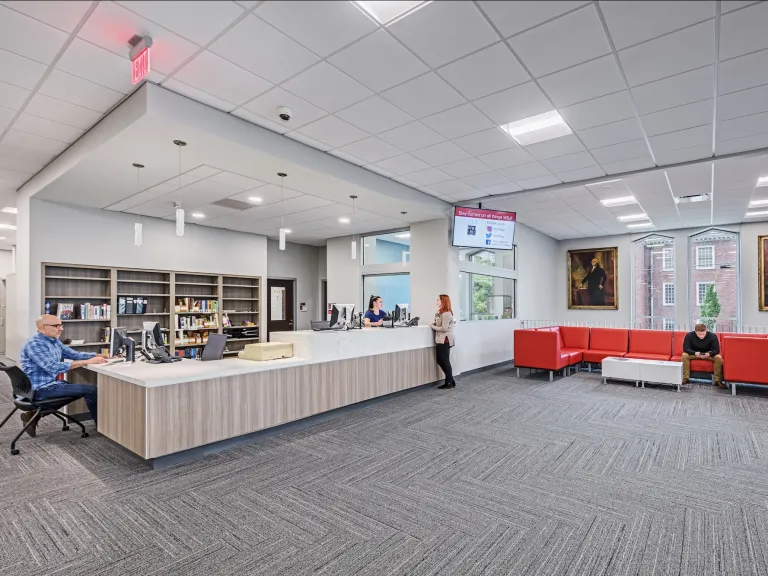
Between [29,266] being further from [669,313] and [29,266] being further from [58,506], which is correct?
[669,313]

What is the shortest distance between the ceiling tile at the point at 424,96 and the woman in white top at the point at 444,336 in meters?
3.74

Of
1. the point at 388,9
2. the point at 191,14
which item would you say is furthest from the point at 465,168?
the point at 191,14

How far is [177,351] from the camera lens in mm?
8688

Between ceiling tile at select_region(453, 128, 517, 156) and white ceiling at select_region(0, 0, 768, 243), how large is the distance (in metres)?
0.03

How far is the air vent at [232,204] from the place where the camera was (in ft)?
22.7

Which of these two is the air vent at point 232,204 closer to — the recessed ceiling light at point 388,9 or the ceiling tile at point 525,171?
the ceiling tile at point 525,171

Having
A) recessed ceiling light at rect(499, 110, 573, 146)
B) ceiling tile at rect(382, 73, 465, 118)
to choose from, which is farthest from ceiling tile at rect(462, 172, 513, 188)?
ceiling tile at rect(382, 73, 465, 118)

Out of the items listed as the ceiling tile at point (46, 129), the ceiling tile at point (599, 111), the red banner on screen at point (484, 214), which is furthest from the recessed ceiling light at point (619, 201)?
the ceiling tile at point (46, 129)

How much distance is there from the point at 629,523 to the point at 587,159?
4426 millimetres

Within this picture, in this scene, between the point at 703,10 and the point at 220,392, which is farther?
the point at 220,392

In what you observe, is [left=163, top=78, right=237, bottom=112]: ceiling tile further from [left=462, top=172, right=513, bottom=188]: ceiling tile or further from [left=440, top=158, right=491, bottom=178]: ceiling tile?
[left=462, top=172, right=513, bottom=188]: ceiling tile

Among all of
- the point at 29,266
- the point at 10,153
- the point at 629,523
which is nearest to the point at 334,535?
the point at 629,523

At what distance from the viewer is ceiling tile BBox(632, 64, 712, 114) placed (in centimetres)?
358

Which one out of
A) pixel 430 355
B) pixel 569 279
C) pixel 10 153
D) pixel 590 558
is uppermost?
pixel 10 153
